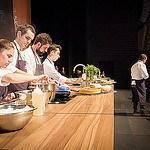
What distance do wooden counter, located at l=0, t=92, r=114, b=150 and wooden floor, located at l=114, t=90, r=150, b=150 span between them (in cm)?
208

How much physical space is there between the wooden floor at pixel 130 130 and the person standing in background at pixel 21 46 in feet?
4.98

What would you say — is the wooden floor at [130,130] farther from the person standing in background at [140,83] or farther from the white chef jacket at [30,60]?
the white chef jacket at [30,60]

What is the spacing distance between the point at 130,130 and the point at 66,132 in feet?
11.7

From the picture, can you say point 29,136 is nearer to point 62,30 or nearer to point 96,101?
point 96,101

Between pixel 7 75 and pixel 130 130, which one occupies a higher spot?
pixel 7 75

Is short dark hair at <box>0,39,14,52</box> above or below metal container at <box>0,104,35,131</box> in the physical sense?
above

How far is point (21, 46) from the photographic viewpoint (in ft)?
10.6

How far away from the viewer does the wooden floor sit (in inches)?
153

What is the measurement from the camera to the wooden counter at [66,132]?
1.16 m

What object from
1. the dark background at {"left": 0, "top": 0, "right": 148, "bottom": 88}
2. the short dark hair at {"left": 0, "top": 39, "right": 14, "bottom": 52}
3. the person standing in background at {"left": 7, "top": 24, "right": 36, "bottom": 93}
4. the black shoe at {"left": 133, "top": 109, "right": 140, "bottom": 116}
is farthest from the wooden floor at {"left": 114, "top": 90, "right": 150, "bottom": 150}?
the dark background at {"left": 0, "top": 0, "right": 148, "bottom": 88}

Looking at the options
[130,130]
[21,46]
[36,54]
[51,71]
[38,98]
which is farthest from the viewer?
[130,130]

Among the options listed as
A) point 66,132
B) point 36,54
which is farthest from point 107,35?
point 66,132

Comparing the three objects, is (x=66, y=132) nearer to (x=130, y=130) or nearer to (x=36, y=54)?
(x=36, y=54)

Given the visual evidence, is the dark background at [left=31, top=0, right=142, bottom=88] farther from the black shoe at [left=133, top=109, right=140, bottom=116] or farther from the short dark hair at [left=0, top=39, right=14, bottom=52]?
the short dark hair at [left=0, top=39, right=14, bottom=52]
